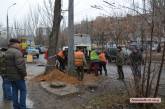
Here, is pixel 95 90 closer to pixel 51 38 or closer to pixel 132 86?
pixel 132 86

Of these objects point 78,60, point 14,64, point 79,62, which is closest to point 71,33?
point 78,60

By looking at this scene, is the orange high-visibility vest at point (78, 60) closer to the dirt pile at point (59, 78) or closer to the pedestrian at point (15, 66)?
the dirt pile at point (59, 78)

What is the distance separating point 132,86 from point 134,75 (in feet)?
1.53

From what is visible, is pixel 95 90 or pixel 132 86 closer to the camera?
pixel 132 86

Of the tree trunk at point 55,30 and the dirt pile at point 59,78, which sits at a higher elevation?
the tree trunk at point 55,30

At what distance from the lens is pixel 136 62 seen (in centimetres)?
1179

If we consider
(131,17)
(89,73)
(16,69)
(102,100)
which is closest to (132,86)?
(102,100)

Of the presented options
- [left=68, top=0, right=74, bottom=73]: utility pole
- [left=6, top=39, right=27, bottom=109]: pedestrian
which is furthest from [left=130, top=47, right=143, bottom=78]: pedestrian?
[left=68, top=0, right=74, bottom=73]: utility pole

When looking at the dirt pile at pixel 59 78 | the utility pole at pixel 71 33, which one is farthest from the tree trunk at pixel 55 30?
the utility pole at pixel 71 33

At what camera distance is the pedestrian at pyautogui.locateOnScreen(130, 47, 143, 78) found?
11.6 metres

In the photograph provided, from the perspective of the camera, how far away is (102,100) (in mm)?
12984

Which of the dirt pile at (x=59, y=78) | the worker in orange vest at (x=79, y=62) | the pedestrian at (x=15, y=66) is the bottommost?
the dirt pile at (x=59, y=78)

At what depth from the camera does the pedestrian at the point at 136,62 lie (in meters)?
11.6

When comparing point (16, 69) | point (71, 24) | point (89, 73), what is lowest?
point (89, 73)
